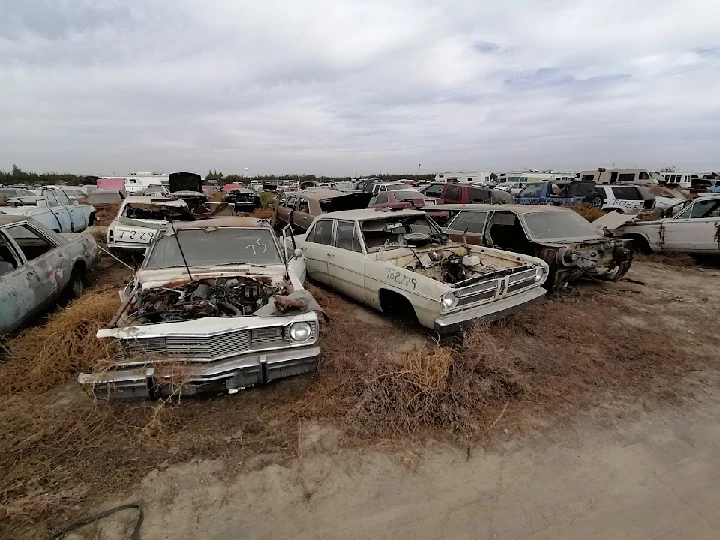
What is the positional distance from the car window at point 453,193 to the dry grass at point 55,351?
1271 centimetres

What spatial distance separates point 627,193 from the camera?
50.5ft

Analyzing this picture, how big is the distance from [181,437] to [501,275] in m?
3.77

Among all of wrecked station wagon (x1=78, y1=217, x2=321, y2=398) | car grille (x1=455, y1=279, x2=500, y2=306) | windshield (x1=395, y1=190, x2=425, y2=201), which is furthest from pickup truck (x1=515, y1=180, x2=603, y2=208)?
wrecked station wagon (x1=78, y1=217, x2=321, y2=398)

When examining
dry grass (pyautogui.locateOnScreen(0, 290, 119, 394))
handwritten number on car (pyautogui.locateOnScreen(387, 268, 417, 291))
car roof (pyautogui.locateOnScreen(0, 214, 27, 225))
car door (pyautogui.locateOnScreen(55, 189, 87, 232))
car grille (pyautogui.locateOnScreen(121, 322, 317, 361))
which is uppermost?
car roof (pyautogui.locateOnScreen(0, 214, 27, 225))

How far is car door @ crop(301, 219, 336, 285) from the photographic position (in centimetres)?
661

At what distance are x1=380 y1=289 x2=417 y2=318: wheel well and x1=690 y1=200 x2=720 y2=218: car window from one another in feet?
24.5

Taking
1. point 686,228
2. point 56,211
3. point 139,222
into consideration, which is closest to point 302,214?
point 139,222

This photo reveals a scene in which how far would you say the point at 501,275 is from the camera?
4.88m

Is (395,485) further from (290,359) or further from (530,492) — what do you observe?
(290,359)

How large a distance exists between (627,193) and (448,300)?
14.8 meters

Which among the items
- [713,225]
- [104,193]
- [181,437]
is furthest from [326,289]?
[104,193]

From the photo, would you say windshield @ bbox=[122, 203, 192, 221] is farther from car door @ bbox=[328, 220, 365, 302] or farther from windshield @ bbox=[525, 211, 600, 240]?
windshield @ bbox=[525, 211, 600, 240]

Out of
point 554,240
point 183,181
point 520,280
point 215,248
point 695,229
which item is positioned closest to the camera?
point 215,248

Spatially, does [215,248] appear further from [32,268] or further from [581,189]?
[581,189]
